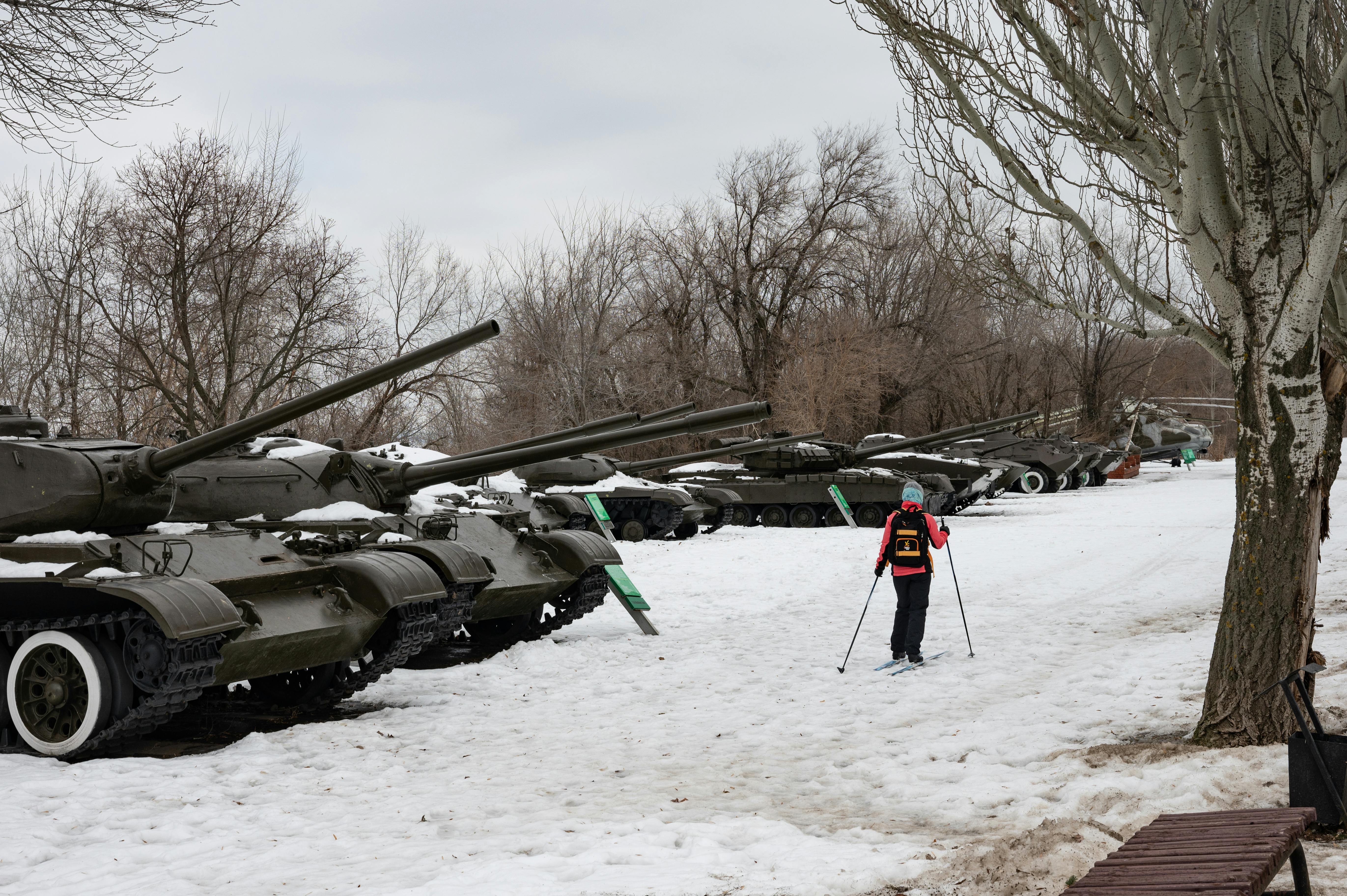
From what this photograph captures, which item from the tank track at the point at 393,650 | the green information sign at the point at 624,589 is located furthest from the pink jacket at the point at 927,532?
the tank track at the point at 393,650

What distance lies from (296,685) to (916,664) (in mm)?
4738

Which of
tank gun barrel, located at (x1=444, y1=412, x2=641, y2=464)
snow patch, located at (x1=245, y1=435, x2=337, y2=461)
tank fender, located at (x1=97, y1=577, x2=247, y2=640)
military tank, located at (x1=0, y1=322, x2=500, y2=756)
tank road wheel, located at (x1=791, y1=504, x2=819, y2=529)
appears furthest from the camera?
tank road wheel, located at (x1=791, y1=504, x2=819, y2=529)

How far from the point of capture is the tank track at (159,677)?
20.6 feet

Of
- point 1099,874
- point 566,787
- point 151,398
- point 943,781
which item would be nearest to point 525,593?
point 566,787

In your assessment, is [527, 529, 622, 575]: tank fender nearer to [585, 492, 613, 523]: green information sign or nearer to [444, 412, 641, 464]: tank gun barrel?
[444, 412, 641, 464]: tank gun barrel

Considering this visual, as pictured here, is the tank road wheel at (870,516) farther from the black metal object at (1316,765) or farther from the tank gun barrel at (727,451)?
the black metal object at (1316,765)

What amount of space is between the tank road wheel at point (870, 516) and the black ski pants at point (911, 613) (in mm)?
14515

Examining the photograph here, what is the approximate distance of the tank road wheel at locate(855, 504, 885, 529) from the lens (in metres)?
23.8

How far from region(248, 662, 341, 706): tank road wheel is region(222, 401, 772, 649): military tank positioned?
0.84 m

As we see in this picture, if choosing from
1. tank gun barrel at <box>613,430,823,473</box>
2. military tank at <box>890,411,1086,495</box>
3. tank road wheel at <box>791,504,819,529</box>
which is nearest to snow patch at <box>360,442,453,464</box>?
tank gun barrel at <box>613,430,823,473</box>

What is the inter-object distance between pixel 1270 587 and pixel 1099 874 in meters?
3.16

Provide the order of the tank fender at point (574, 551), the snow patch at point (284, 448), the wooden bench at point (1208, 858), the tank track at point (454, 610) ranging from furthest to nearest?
the tank fender at point (574, 551)
the snow patch at point (284, 448)
the tank track at point (454, 610)
the wooden bench at point (1208, 858)

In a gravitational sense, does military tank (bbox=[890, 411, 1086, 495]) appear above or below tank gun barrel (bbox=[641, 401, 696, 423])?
below

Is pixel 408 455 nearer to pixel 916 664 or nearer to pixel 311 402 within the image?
pixel 311 402
